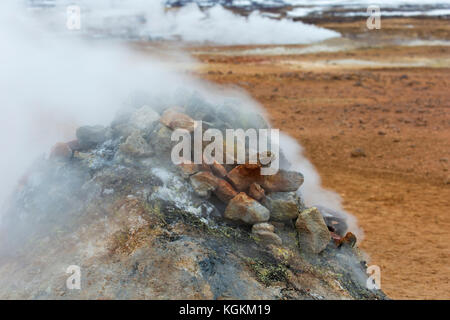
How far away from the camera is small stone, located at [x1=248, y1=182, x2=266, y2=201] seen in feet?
10.3

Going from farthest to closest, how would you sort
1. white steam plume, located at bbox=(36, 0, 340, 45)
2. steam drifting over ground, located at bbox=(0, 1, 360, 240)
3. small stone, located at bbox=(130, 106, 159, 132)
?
1. white steam plume, located at bbox=(36, 0, 340, 45)
2. steam drifting over ground, located at bbox=(0, 1, 360, 240)
3. small stone, located at bbox=(130, 106, 159, 132)

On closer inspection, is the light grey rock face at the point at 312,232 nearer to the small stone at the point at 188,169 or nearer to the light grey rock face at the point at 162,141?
the small stone at the point at 188,169

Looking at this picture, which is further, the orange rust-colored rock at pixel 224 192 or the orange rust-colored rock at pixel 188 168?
the orange rust-colored rock at pixel 188 168

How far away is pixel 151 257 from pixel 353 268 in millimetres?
1491

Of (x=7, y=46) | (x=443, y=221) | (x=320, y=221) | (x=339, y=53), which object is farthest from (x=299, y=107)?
(x=339, y=53)

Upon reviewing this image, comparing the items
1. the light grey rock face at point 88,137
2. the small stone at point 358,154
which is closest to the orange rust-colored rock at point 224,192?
the light grey rock face at point 88,137

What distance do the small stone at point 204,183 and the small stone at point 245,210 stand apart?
208 mm

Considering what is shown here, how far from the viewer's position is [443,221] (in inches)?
201

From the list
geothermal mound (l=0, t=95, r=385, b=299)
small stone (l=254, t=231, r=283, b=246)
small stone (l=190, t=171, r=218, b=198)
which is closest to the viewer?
geothermal mound (l=0, t=95, r=385, b=299)

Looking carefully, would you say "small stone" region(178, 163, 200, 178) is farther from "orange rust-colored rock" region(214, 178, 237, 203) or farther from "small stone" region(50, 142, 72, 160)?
"small stone" region(50, 142, 72, 160)

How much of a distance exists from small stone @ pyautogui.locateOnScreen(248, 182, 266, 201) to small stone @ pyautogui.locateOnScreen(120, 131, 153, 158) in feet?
3.02

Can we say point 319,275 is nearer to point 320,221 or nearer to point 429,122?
point 320,221

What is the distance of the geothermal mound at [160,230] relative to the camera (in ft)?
7.71

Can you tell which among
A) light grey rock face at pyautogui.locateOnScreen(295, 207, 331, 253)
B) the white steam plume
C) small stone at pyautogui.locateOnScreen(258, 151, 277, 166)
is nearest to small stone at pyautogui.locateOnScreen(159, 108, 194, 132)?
small stone at pyautogui.locateOnScreen(258, 151, 277, 166)
